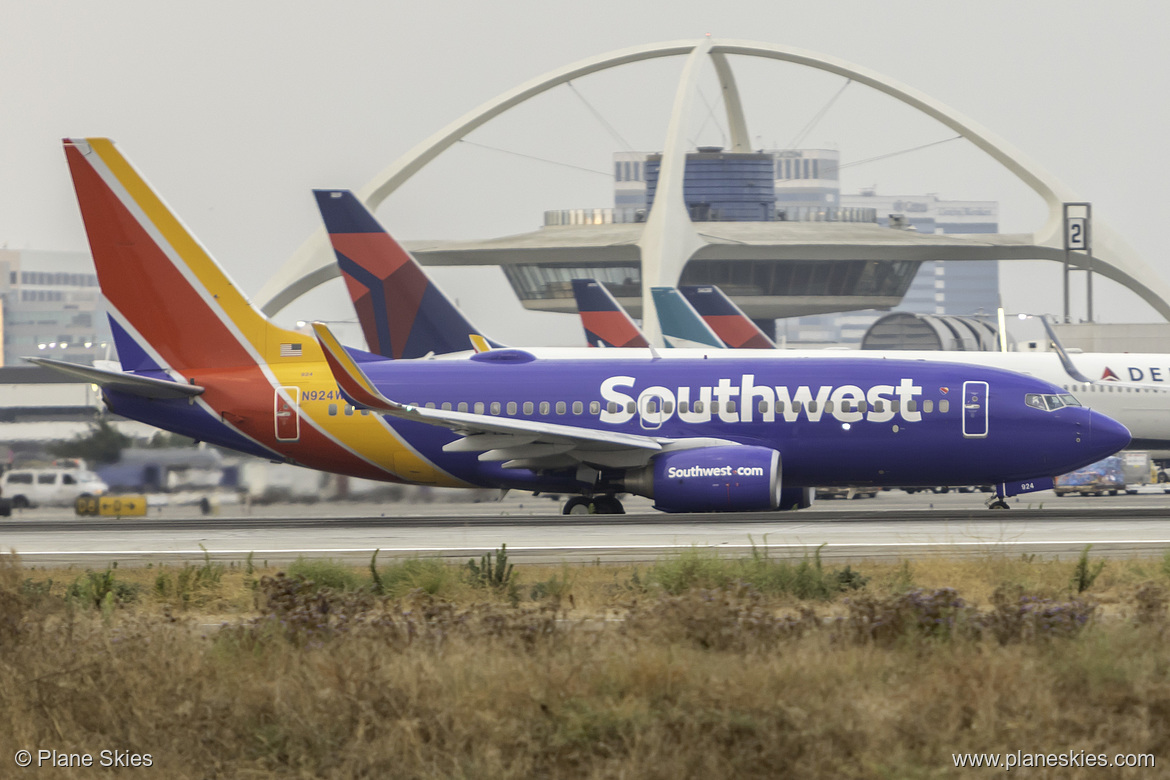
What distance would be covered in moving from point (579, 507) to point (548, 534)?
15.6 ft

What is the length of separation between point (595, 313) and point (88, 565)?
116 ft

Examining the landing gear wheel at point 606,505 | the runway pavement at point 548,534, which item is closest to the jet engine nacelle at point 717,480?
the runway pavement at point 548,534

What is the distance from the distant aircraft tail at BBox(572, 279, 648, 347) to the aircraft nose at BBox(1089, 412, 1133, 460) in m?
28.1

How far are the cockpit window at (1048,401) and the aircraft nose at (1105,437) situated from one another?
0.54 metres

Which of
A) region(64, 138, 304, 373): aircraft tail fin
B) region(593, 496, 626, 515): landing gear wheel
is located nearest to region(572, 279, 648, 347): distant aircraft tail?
region(64, 138, 304, 373): aircraft tail fin

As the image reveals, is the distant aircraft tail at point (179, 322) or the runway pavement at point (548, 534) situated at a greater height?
the distant aircraft tail at point (179, 322)

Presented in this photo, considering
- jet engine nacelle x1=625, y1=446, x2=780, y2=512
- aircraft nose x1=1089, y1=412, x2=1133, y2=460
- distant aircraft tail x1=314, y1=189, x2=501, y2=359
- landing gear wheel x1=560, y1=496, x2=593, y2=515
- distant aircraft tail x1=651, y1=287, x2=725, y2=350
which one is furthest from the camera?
distant aircraft tail x1=651, y1=287, x2=725, y2=350

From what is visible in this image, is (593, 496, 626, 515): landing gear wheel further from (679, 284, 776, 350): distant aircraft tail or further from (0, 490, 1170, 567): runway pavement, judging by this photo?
(679, 284, 776, 350): distant aircraft tail

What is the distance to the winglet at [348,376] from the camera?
25.7 m

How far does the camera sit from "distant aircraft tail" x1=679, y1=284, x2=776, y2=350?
6234 centimetres

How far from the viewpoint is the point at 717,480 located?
2644 cm

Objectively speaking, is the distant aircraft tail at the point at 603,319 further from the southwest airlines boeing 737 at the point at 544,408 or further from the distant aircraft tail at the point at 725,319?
the southwest airlines boeing 737 at the point at 544,408

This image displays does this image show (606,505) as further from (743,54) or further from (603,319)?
(743,54)

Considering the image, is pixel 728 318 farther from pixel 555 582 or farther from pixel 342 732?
pixel 342 732
